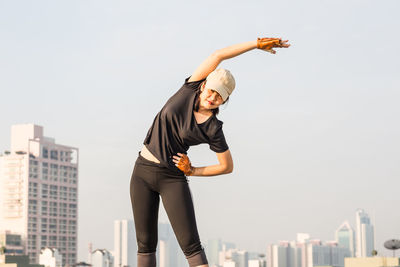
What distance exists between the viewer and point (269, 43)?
628cm

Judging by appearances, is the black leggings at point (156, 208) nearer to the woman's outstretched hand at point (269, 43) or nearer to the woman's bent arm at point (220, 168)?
the woman's bent arm at point (220, 168)

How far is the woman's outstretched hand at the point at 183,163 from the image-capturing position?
6.34 metres

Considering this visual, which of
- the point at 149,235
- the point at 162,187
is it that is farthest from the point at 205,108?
the point at 149,235

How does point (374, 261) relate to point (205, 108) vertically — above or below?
below

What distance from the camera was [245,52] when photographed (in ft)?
20.9

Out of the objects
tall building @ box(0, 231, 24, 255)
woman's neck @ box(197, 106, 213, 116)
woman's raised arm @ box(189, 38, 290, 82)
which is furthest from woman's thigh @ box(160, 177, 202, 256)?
tall building @ box(0, 231, 24, 255)

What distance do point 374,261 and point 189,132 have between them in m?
88.0

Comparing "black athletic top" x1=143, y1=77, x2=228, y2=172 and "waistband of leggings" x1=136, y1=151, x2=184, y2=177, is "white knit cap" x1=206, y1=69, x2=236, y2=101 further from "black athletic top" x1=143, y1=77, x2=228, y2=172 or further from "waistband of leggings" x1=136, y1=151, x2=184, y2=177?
"waistband of leggings" x1=136, y1=151, x2=184, y2=177

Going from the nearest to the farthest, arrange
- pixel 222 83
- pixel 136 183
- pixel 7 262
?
pixel 222 83, pixel 136 183, pixel 7 262

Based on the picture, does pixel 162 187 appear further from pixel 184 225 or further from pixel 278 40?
pixel 278 40

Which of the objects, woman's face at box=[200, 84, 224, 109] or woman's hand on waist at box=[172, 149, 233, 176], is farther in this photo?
woman's hand on waist at box=[172, 149, 233, 176]

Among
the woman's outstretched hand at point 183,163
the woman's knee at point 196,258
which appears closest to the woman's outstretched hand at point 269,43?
the woman's outstretched hand at point 183,163

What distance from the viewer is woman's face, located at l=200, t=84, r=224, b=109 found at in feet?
20.3

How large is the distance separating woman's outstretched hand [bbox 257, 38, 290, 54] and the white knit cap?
394 millimetres
